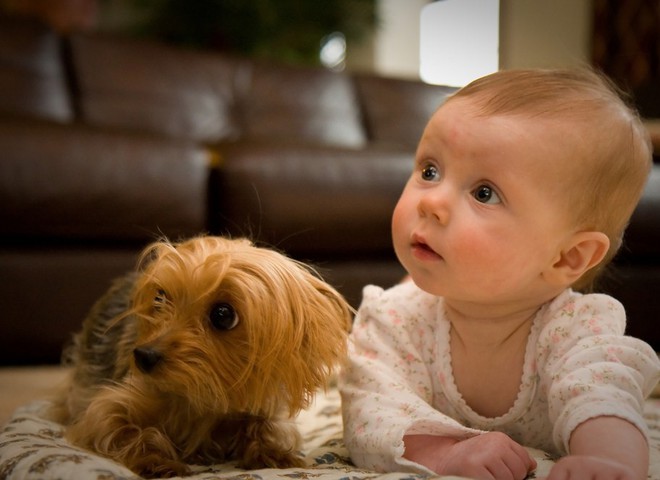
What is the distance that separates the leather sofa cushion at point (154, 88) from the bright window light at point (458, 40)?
57.6 inches

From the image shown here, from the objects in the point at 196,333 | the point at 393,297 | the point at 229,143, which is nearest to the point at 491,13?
the point at 229,143

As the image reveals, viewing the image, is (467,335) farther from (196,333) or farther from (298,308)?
(196,333)

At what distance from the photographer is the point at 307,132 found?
3045 mm

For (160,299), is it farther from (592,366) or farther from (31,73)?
(31,73)

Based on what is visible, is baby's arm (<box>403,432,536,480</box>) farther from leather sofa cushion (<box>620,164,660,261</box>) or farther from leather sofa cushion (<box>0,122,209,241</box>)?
leather sofa cushion (<box>620,164,660,261</box>)

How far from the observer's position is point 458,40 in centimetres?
459

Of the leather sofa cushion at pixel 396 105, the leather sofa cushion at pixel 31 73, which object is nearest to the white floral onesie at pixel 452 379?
the leather sofa cushion at pixel 31 73

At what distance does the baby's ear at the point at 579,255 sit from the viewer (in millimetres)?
989

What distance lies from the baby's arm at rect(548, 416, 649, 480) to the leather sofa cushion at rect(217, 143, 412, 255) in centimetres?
112

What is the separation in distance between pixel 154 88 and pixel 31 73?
0.47m

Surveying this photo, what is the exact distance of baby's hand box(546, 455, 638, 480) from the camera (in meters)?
0.75

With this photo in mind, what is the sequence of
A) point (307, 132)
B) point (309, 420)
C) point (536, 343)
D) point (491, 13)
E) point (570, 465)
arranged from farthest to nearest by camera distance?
point (491, 13) < point (307, 132) < point (309, 420) < point (536, 343) < point (570, 465)

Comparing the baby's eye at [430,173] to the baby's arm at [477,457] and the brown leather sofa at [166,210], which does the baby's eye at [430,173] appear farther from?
the brown leather sofa at [166,210]

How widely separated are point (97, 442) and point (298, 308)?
344mm
